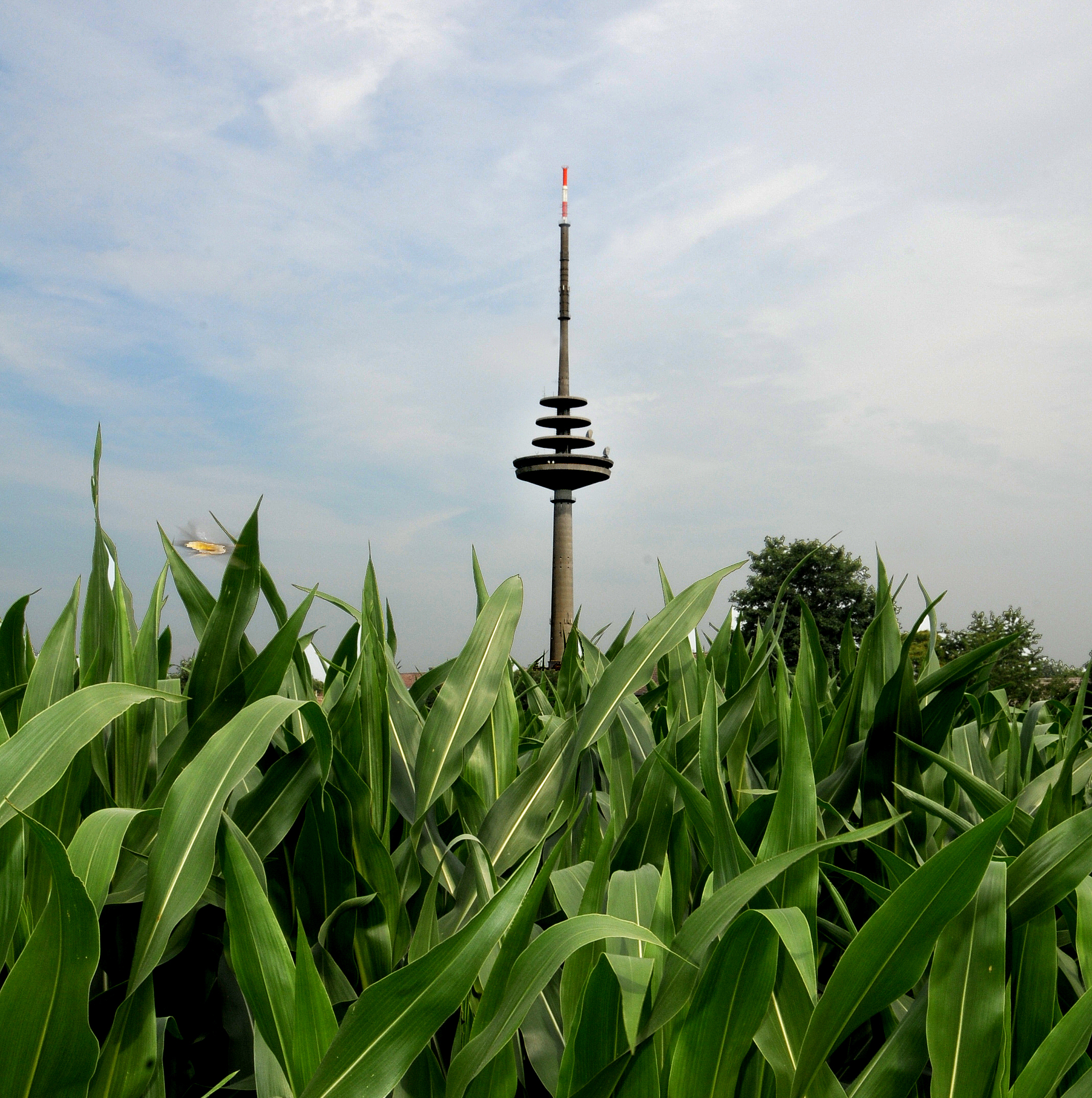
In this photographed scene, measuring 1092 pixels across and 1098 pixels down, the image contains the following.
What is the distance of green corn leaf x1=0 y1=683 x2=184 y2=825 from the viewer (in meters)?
0.53

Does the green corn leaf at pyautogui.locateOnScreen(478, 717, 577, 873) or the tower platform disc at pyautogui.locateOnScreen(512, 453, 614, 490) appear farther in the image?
the tower platform disc at pyautogui.locateOnScreen(512, 453, 614, 490)

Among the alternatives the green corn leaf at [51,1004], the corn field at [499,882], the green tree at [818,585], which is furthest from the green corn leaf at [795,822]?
the green tree at [818,585]

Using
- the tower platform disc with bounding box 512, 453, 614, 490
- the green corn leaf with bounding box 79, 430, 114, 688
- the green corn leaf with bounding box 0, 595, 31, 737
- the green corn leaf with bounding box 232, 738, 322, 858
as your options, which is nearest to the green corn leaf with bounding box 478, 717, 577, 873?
the green corn leaf with bounding box 232, 738, 322, 858

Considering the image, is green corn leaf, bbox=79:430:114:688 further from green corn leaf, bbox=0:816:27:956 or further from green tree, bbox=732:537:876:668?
green tree, bbox=732:537:876:668

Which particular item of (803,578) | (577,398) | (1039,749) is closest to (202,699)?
(1039,749)

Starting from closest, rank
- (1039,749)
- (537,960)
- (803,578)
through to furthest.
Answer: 1. (537,960)
2. (1039,749)
3. (803,578)

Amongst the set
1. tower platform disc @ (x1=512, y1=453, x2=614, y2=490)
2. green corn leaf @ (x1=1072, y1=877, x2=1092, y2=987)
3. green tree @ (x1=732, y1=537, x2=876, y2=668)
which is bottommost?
green corn leaf @ (x1=1072, y1=877, x2=1092, y2=987)

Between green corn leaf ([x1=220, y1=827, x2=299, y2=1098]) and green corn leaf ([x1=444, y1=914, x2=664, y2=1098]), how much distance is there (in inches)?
4.1

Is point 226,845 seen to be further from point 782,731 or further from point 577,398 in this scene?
point 577,398

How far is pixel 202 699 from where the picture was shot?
744 mm

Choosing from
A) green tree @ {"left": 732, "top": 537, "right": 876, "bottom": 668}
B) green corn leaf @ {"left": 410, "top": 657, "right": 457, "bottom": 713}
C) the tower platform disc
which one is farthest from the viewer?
the tower platform disc

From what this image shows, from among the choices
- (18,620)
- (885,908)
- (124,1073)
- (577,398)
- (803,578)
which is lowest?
(124,1073)

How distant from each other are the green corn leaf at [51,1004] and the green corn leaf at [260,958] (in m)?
0.08

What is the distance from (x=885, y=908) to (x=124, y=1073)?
17.7 inches
